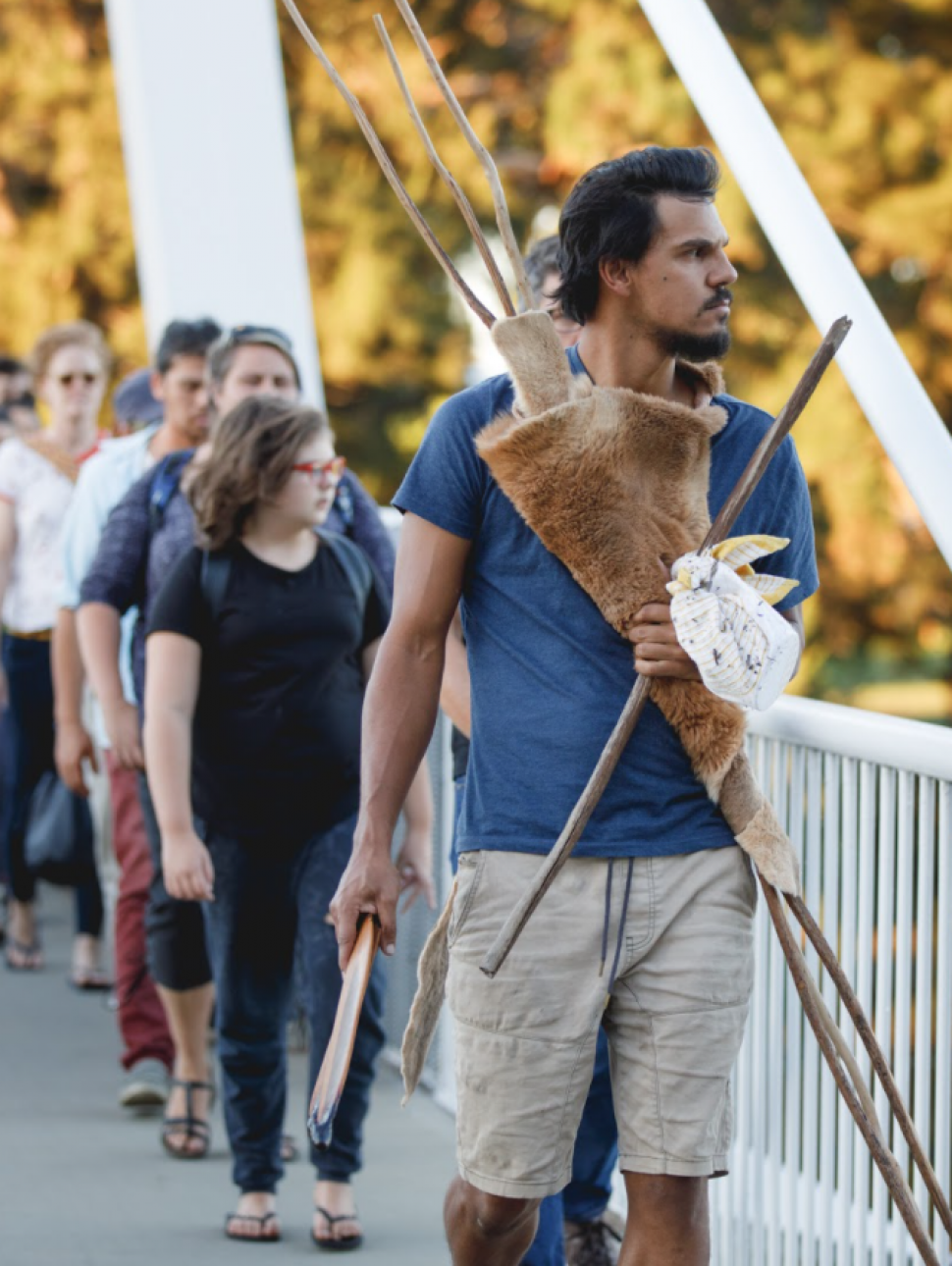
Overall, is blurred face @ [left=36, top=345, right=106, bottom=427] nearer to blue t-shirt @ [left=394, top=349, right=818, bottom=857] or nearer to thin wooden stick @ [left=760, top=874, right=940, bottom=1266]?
blue t-shirt @ [left=394, top=349, right=818, bottom=857]

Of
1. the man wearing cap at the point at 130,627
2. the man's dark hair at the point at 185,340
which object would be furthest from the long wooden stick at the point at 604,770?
the man's dark hair at the point at 185,340

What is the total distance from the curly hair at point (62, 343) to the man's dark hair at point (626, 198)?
458 cm

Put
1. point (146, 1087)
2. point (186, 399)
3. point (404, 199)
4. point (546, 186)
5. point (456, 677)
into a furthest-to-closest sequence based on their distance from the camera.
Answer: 1. point (546, 186)
2. point (186, 399)
3. point (146, 1087)
4. point (456, 677)
5. point (404, 199)

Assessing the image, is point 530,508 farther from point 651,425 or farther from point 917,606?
point 917,606

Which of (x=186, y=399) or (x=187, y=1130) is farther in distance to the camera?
(x=186, y=399)

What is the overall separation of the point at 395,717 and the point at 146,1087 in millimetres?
2940

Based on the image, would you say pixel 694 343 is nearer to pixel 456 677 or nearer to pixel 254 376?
pixel 456 677

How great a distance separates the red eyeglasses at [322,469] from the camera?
469cm

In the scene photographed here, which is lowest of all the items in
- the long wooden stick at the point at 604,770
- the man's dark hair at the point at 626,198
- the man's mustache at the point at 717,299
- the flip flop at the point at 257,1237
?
the flip flop at the point at 257,1237

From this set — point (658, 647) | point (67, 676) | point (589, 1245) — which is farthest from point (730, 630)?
point (67, 676)

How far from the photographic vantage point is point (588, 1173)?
13.5ft

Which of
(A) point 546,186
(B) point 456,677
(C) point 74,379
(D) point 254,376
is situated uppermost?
(A) point 546,186

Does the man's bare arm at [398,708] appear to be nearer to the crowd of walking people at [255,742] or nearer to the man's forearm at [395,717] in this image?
the man's forearm at [395,717]

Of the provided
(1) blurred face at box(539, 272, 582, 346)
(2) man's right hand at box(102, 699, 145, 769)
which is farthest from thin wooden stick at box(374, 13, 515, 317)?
(2) man's right hand at box(102, 699, 145, 769)
